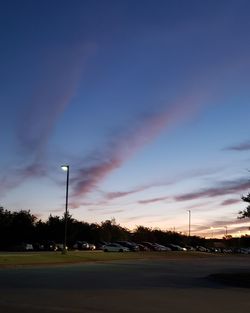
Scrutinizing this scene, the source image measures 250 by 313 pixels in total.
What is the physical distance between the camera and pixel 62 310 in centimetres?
1405

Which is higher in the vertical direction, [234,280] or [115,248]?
[115,248]

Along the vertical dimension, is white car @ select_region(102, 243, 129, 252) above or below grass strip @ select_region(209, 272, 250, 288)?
above

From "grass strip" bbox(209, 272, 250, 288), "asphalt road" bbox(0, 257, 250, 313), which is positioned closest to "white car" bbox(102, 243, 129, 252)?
"grass strip" bbox(209, 272, 250, 288)

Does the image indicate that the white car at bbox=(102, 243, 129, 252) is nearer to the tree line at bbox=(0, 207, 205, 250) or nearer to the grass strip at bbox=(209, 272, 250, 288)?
the tree line at bbox=(0, 207, 205, 250)

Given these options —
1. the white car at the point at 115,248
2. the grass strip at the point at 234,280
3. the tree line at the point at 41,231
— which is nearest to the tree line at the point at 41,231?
the tree line at the point at 41,231

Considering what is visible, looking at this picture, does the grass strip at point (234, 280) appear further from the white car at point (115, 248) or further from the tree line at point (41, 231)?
the tree line at point (41, 231)

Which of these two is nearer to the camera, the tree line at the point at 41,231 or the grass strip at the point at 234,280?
the grass strip at the point at 234,280

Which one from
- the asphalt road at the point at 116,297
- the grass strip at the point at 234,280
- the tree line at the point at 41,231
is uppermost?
the tree line at the point at 41,231

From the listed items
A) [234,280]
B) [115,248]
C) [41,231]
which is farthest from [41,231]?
[234,280]

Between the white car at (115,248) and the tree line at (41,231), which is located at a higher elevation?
the tree line at (41,231)

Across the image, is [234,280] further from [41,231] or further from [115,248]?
[41,231]

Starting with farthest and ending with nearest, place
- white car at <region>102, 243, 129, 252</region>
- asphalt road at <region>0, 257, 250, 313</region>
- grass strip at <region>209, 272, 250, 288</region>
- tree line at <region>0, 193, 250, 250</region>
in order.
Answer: tree line at <region>0, 193, 250, 250</region>, white car at <region>102, 243, 129, 252</region>, grass strip at <region>209, 272, 250, 288</region>, asphalt road at <region>0, 257, 250, 313</region>

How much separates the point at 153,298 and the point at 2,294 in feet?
15.2

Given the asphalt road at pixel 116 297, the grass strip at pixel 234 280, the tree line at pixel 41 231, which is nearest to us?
the asphalt road at pixel 116 297
